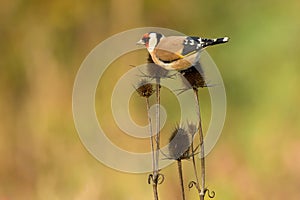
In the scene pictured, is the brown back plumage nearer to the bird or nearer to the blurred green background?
the bird

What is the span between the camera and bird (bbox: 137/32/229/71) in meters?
0.72

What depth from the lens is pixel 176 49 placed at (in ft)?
2.48

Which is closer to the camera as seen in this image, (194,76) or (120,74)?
(194,76)

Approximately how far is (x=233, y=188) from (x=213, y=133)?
39 centimetres

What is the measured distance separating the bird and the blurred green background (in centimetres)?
67

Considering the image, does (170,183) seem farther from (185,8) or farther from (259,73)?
(185,8)

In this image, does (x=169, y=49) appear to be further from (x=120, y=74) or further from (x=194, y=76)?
(x=120, y=74)

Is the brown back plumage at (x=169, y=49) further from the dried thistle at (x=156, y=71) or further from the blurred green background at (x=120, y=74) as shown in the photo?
the blurred green background at (x=120, y=74)

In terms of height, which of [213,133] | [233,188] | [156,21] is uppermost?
[156,21]

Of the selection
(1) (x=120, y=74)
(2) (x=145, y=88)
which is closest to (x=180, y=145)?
(2) (x=145, y=88)

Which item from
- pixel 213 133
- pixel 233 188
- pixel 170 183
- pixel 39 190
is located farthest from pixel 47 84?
pixel 213 133

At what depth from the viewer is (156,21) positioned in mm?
1690

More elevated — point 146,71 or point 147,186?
point 146,71

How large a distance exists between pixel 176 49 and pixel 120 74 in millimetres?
897
